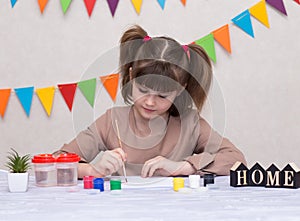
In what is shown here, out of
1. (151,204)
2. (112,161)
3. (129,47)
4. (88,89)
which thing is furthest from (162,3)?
(151,204)

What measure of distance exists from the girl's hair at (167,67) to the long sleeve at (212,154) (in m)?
0.10

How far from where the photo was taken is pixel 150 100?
1.42 metres

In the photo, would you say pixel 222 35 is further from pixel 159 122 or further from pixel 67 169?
pixel 67 169

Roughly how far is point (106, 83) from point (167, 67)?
0.68 meters

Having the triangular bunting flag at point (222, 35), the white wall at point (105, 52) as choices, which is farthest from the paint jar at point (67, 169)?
the triangular bunting flag at point (222, 35)

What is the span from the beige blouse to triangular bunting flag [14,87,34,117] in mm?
562

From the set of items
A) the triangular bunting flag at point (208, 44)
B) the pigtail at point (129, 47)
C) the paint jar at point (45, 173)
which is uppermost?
the triangular bunting flag at point (208, 44)

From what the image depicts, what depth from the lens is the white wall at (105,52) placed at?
204cm

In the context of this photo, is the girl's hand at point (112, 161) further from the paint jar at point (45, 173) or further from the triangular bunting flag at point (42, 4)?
the triangular bunting flag at point (42, 4)

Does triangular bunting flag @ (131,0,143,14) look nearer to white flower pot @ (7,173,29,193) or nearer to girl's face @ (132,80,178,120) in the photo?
girl's face @ (132,80,178,120)

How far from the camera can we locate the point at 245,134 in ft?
6.87

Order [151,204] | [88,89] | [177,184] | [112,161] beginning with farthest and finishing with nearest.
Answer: [88,89], [112,161], [177,184], [151,204]

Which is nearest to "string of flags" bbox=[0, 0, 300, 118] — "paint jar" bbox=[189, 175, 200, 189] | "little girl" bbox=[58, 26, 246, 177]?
"little girl" bbox=[58, 26, 246, 177]

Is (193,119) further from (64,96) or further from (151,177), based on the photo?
(64,96)
